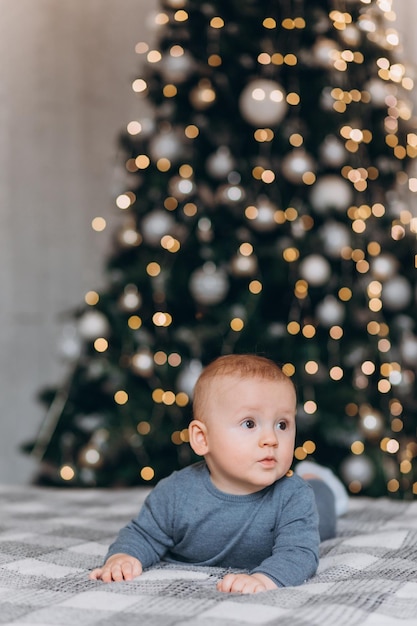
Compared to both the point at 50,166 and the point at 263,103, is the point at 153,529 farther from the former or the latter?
the point at 50,166

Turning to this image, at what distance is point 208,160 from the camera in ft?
9.30

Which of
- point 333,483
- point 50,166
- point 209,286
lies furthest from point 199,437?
point 50,166

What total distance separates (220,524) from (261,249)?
1.40 metres

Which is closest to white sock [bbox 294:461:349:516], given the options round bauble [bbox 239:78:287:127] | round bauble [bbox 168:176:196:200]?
round bauble [bbox 168:176:196:200]

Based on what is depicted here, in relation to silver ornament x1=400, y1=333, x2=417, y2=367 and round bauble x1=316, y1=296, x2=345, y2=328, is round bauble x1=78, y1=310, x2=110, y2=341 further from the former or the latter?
silver ornament x1=400, y1=333, x2=417, y2=367

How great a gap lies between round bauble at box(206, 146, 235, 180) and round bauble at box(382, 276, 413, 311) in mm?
618

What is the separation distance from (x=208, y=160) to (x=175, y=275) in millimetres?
399

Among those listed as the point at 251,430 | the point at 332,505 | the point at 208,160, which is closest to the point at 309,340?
the point at 208,160

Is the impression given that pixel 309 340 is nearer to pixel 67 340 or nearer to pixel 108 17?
pixel 67 340

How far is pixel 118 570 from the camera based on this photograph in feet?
4.44

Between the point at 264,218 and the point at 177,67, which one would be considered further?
the point at 177,67

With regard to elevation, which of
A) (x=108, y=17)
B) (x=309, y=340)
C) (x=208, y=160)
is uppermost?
(x=108, y=17)

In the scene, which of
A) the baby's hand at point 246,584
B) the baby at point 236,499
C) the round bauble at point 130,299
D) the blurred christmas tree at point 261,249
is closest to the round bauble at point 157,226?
the blurred christmas tree at point 261,249

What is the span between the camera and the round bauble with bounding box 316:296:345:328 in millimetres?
2662
